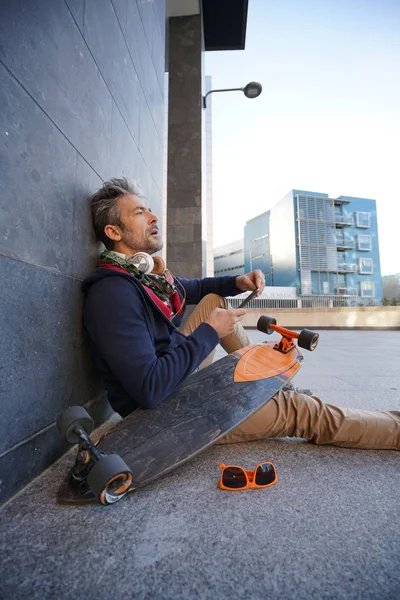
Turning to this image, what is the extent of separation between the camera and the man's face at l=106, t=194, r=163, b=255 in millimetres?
1720

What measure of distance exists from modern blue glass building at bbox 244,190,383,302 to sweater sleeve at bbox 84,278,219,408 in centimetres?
2714

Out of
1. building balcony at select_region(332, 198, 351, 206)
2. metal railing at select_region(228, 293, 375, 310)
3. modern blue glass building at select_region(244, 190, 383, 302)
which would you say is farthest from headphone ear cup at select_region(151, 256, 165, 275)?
building balcony at select_region(332, 198, 351, 206)

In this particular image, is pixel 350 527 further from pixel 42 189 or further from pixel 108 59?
pixel 108 59

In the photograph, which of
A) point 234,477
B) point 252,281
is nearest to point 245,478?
point 234,477

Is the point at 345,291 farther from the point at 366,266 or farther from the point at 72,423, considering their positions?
the point at 72,423

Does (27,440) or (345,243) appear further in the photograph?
(345,243)

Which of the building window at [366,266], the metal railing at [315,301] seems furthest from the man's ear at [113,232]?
the building window at [366,266]

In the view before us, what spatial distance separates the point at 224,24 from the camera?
21.9 ft

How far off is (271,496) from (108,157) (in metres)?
2.05

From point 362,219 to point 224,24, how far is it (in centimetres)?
2816

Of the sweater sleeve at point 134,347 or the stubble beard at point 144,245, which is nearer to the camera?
the sweater sleeve at point 134,347

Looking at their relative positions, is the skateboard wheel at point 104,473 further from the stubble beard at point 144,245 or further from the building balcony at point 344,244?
the building balcony at point 344,244

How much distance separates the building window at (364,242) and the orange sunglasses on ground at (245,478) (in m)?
32.4

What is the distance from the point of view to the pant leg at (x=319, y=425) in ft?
4.65
